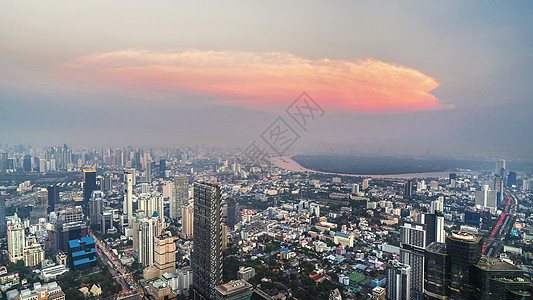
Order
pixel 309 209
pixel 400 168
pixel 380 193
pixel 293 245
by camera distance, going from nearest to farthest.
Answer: pixel 293 245
pixel 309 209
pixel 380 193
pixel 400 168

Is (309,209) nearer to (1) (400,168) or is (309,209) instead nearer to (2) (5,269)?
(2) (5,269)

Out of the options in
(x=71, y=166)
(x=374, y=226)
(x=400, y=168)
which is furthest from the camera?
(x=400, y=168)

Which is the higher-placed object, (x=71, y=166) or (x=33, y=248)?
(x=71, y=166)

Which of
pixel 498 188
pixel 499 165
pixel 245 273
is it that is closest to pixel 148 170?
pixel 245 273

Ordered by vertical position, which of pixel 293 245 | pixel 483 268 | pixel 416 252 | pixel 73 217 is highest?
pixel 483 268

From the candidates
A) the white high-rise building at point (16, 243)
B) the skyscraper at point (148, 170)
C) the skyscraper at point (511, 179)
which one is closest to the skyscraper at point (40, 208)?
the white high-rise building at point (16, 243)

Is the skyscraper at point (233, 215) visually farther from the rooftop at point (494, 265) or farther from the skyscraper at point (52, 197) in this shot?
the rooftop at point (494, 265)

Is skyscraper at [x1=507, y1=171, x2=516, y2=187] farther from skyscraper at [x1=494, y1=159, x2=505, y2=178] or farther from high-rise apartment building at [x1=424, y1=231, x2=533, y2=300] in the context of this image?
high-rise apartment building at [x1=424, y1=231, x2=533, y2=300]

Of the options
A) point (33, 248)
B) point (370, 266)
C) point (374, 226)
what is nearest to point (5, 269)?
point (33, 248)
